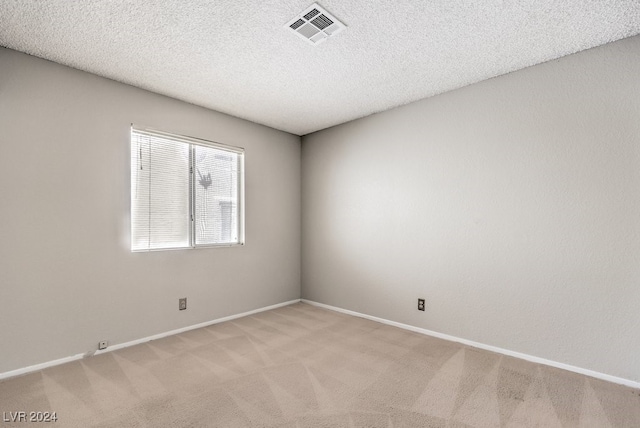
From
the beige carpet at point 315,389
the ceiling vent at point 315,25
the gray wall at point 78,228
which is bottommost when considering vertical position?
the beige carpet at point 315,389

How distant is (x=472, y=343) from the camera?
3.08 meters

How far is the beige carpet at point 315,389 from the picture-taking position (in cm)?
194

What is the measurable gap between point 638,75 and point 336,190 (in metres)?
3.10

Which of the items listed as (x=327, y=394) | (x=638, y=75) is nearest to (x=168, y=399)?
(x=327, y=394)

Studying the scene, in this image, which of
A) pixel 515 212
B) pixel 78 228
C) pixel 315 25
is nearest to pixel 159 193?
pixel 78 228

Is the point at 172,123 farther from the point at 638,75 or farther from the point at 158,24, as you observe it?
the point at 638,75

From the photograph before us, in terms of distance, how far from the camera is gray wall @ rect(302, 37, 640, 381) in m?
2.40

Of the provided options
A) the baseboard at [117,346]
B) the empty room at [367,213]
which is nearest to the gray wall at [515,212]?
the empty room at [367,213]

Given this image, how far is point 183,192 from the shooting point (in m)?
3.57

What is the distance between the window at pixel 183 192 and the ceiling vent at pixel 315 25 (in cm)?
197

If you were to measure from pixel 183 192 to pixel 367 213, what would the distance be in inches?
89.8

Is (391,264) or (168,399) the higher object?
(391,264)

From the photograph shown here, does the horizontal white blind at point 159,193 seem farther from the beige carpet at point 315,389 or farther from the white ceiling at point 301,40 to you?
the beige carpet at point 315,389

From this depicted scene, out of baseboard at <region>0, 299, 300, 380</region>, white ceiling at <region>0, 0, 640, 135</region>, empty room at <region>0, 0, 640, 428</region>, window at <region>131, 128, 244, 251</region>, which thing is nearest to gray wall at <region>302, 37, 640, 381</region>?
empty room at <region>0, 0, 640, 428</region>
